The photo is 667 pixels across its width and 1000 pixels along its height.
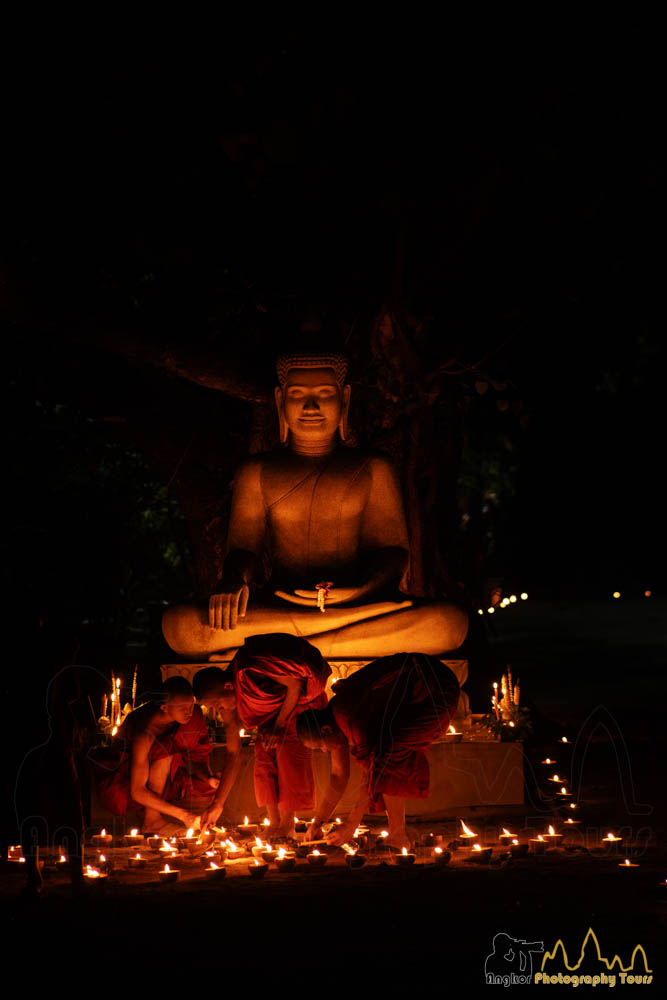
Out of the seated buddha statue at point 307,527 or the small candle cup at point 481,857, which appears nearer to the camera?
the small candle cup at point 481,857

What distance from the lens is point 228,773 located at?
259 inches

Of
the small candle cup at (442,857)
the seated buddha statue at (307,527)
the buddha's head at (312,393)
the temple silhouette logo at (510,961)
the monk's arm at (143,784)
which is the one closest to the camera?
the temple silhouette logo at (510,961)

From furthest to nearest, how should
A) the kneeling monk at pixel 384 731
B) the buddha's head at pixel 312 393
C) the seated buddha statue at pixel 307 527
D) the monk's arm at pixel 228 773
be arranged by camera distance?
the buddha's head at pixel 312 393 < the seated buddha statue at pixel 307 527 < the monk's arm at pixel 228 773 < the kneeling monk at pixel 384 731

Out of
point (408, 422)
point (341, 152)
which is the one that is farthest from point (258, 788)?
point (341, 152)

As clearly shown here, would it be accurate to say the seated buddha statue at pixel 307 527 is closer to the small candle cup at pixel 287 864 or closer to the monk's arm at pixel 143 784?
the monk's arm at pixel 143 784

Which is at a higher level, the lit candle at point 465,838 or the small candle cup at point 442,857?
the small candle cup at point 442,857

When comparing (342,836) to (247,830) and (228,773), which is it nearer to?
(247,830)

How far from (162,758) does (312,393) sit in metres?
2.46

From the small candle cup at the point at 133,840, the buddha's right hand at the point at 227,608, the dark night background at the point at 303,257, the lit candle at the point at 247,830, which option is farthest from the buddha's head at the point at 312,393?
the small candle cup at the point at 133,840

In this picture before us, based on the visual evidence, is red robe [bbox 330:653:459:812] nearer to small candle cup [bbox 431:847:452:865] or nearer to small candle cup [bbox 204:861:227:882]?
small candle cup [bbox 431:847:452:865]

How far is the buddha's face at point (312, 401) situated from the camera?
824 cm

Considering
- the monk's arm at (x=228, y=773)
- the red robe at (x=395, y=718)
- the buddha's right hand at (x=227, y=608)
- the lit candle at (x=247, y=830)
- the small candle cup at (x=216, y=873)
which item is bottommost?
the lit candle at (x=247, y=830)

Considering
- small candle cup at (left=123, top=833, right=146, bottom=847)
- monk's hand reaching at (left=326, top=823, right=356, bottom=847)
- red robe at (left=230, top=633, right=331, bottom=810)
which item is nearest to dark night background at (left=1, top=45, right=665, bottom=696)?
red robe at (left=230, top=633, right=331, bottom=810)

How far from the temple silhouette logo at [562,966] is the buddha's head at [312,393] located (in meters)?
4.23
